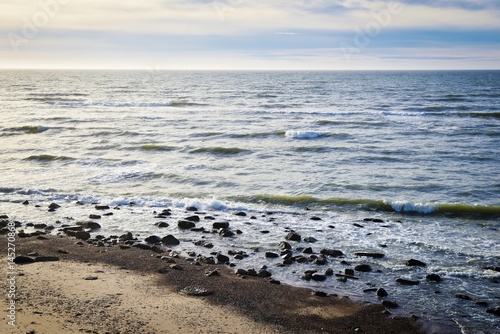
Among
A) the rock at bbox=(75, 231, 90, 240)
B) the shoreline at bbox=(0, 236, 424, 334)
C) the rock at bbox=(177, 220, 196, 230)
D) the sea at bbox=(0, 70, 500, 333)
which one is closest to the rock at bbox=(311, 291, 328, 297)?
the shoreline at bbox=(0, 236, 424, 334)

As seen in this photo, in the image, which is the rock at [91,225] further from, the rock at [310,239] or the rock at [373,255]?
the rock at [373,255]

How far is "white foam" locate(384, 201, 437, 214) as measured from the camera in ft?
52.1

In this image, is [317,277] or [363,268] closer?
[317,277]

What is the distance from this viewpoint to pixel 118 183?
1959 cm

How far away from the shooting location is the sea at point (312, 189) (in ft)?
35.1

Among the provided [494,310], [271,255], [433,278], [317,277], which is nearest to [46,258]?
[271,255]

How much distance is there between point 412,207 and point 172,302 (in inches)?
399

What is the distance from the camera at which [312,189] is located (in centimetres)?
1855

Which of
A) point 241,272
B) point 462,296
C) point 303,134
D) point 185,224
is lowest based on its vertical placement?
point 462,296

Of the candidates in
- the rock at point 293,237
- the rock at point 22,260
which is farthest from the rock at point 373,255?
the rock at point 22,260

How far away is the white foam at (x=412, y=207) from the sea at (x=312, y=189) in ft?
0.15

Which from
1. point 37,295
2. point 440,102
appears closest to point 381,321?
point 37,295

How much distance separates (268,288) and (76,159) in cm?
1779

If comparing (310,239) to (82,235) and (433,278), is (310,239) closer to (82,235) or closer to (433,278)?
(433,278)
